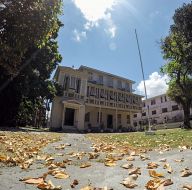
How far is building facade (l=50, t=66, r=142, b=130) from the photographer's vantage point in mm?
32250

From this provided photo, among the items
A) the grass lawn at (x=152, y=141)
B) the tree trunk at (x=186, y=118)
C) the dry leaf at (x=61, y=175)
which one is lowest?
the dry leaf at (x=61, y=175)

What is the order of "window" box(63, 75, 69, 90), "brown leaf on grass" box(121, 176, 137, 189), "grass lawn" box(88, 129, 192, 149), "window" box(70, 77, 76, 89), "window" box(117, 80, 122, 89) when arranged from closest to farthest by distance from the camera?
"brown leaf on grass" box(121, 176, 137, 189)
"grass lawn" box(88, 129, 192, 149)
"window" box(63, 75, 69, 90)
"window" box(70, 77, 76, 89)
"window" box(117, 80, 122, 89)

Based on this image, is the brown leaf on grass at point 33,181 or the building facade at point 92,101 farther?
the building facade at point 92,101

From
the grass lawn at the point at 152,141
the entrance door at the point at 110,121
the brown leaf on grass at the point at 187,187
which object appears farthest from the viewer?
the entrance door at the point at 110,121

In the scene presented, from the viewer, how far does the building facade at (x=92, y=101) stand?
32.2 metres

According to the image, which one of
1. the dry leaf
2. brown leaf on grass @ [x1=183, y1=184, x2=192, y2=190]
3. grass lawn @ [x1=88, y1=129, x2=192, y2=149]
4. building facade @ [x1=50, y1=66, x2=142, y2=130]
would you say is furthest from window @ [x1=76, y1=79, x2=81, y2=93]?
brown leaf on grass @ [x1=183, y1=184, x2=192, y2=190]

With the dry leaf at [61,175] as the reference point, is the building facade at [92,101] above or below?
above

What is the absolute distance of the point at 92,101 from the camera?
3519 cm

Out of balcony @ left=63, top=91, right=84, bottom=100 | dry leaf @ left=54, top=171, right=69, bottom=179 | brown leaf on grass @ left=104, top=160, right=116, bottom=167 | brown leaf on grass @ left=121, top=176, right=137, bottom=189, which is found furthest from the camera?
balcony @ left=63, top=91, right=84, bottom=100

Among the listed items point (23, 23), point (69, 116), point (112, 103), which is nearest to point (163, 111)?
point (112, 103)

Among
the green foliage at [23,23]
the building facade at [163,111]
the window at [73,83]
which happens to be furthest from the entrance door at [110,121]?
the green foliage at [23,23]

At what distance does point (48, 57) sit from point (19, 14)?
54.5 ft

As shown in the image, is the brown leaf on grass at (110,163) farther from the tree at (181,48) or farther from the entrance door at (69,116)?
the entrance door at (69,116)

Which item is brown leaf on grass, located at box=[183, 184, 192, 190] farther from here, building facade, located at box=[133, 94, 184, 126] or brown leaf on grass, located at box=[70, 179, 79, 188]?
building facade, located at box=[133, 94, 184, 126]
